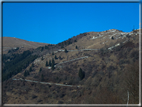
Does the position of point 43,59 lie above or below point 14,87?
above

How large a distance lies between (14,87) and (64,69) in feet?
71.2

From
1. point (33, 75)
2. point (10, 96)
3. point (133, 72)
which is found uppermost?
point (133, 72)

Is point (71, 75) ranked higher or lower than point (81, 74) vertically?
lower

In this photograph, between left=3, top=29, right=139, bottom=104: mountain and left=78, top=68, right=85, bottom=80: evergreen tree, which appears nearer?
left=3, top=29, right=139, bottom=104: mountain

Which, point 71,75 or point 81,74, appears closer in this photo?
point 81,74

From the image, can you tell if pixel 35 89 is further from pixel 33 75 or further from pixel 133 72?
pixel 133 72

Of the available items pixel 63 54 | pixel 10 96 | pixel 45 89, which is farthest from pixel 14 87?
pixel 63 54

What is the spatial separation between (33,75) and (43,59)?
18934 millimetres

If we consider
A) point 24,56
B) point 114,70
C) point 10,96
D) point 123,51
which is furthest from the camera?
point 24,56

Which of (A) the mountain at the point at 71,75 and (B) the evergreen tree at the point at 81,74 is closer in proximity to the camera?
(A) the mountain at the point at 71,75

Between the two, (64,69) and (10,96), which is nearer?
(10,96)

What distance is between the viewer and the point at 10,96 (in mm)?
55156

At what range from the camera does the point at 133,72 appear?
55.3 feet

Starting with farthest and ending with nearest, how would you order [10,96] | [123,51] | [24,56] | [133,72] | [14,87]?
[24,56], [123,51], [14,87], [10,96], [133,72]
